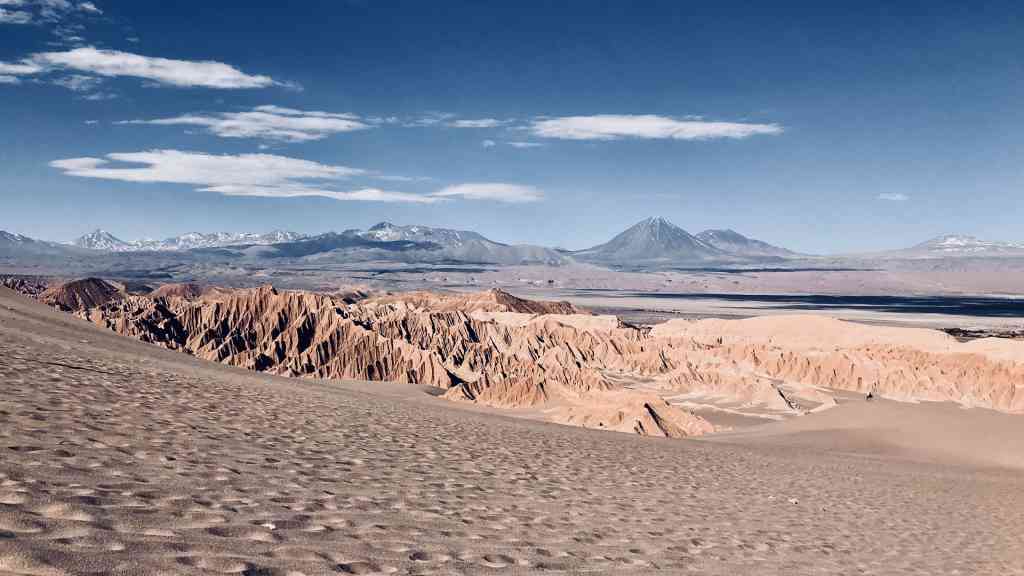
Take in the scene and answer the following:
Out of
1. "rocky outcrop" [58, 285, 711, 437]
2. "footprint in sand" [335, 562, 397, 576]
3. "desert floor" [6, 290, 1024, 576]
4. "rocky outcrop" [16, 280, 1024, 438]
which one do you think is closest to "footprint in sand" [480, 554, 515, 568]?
"desert floor" [6, 290, 1024, 576]

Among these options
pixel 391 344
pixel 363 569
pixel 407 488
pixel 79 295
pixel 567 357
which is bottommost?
pixel 567 357

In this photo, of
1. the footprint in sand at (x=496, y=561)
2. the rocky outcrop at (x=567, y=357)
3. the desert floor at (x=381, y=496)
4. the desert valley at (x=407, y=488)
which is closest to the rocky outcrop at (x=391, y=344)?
the rocky outcrop at (x=567, y=357)

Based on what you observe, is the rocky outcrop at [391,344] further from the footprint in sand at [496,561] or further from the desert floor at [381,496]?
the footprint in sand at [496,561]

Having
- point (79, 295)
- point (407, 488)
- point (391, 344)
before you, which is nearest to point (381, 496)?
point (407, 488)

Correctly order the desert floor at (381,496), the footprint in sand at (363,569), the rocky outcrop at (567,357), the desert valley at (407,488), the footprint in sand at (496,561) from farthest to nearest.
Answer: the rocky outcrop at (567,357) → the footprint in sand at (496,561) → the desert valley at (407,488) → the desert floor at (381,496) → the footprint in sand at (363,569)

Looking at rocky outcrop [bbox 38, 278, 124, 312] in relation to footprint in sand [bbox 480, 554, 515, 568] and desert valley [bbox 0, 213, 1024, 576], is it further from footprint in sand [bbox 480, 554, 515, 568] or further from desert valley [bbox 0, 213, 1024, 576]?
footprint in sand [bbox 480, 554, 515, 568]

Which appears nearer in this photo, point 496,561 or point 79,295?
point 496,561

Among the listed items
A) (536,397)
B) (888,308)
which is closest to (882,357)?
(536,397)

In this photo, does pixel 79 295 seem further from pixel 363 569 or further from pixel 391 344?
pixel 363 569

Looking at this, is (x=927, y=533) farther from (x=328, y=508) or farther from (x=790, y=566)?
(x=328, y=508)

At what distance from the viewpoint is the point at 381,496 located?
28.1 feet

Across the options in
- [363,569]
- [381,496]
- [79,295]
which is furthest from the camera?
[79,295]

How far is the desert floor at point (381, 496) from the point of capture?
5.77m

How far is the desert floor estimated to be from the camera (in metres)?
5.77
